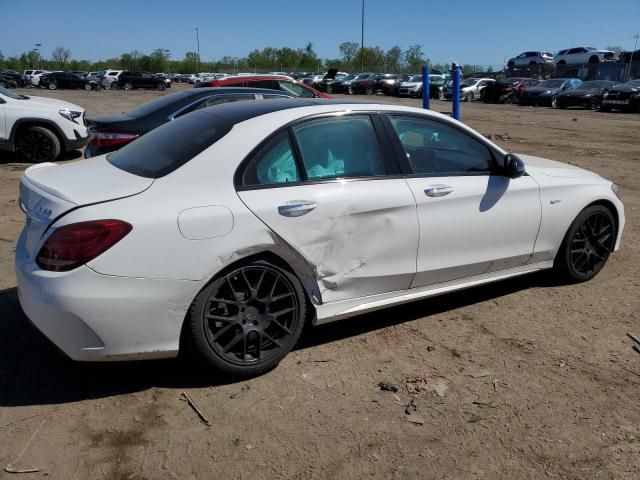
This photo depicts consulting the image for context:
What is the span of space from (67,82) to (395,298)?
52.9 m

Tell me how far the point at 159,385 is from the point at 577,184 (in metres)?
3.50

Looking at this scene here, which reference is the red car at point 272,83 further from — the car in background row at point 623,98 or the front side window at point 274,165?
the car in background row at point 623,98

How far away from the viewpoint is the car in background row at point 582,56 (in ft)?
154

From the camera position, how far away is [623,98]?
84.9 ft

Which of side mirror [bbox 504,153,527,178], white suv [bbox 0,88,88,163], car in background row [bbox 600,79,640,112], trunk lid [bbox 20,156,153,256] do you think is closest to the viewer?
trunk lid [bbox 20,156,153,256]

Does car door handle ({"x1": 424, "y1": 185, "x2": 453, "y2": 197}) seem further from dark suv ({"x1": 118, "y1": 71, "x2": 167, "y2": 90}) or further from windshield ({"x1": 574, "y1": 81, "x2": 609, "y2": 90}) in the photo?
dark suv ({"x1": 118, "y1": 71, "x2": 167, "y2": 90})

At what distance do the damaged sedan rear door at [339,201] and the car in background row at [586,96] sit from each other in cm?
2789

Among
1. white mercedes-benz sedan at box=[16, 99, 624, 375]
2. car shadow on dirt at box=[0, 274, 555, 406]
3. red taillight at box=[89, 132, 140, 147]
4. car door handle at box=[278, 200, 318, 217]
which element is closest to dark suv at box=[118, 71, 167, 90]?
red taillight at box=[89, 132, 140, 147]

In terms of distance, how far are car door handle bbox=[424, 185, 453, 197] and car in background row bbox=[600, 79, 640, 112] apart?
25975 millimetres

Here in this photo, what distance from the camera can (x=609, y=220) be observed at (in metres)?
4.84

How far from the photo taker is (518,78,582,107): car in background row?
98.2 ft

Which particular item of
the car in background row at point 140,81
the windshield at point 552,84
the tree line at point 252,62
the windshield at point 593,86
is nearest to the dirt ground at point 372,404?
the windshield at point 593,86

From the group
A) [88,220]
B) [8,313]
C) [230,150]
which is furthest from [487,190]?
[8,313]

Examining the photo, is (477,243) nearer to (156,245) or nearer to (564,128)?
(156,245)
